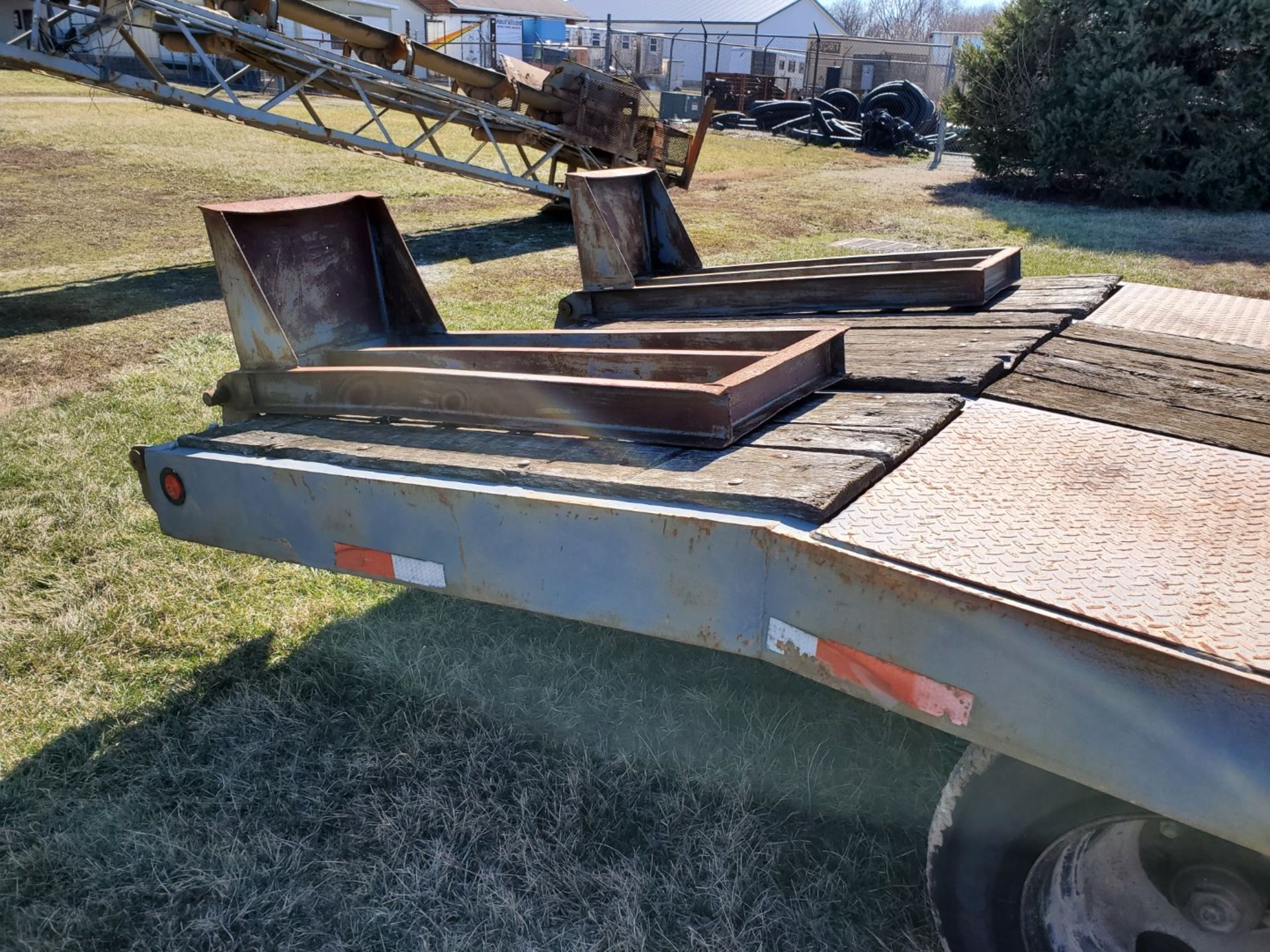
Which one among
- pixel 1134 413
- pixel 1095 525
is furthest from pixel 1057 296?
pixel 1095 525

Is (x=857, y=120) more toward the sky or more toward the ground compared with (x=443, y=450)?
more toward the sky

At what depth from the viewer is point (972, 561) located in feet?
5.18

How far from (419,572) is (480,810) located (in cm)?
73

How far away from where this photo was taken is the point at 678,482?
1926 mm

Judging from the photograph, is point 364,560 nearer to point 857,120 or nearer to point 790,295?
point 790,295

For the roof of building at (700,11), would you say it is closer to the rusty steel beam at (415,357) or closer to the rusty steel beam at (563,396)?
the rusty steel beam at (415,357)

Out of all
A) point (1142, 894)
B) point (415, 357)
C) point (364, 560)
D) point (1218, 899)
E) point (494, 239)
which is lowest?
point (494, 239)

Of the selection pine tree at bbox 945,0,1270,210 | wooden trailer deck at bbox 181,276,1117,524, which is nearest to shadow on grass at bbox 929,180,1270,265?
pine tree at bbox 945,0,1270,210

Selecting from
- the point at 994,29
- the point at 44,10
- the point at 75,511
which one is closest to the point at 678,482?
the point at 75,511

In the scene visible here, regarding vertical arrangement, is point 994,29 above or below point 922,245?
above

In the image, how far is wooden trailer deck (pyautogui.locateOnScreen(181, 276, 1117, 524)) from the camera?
1894 mm

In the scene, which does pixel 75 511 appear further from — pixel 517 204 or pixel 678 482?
pixel 517 204

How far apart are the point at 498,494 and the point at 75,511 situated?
2908mm

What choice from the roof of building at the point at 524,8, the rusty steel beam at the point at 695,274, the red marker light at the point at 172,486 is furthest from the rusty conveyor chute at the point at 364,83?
the roof of building at the point at 524,8
